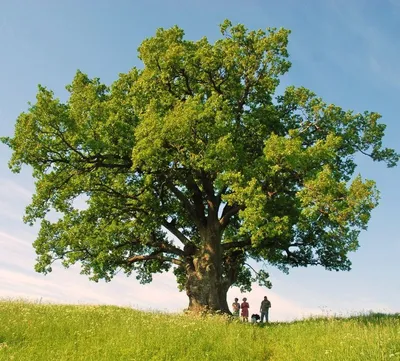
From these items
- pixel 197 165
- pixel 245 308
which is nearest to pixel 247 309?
pixel 245 308

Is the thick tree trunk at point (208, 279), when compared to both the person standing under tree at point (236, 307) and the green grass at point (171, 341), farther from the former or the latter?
the green grass at point (171, 341)

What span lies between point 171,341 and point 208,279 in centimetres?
1226

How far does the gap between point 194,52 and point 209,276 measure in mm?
14257

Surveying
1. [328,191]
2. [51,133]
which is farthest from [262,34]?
[51,133]

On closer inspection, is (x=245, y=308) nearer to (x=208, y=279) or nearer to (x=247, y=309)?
(x=247, y=309)

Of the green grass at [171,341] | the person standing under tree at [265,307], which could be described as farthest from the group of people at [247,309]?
the green grass at [171,341]

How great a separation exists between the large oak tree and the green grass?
6.68 m

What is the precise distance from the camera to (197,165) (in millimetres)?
26844

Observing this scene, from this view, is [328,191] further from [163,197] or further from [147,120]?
[163,197]

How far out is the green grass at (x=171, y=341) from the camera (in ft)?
53.3

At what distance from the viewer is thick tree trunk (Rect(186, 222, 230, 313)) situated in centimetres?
3009

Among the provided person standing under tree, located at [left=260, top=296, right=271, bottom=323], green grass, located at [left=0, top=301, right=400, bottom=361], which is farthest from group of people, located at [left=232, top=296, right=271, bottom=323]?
green grass, located at [left=0, top=301, right=400, bottom=361]

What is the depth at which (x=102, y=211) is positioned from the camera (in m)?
33.1

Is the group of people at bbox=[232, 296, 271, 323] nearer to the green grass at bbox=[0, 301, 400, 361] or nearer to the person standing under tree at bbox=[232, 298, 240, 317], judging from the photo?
the person standing under tree at bbox=[232, 298, 240, 317]
